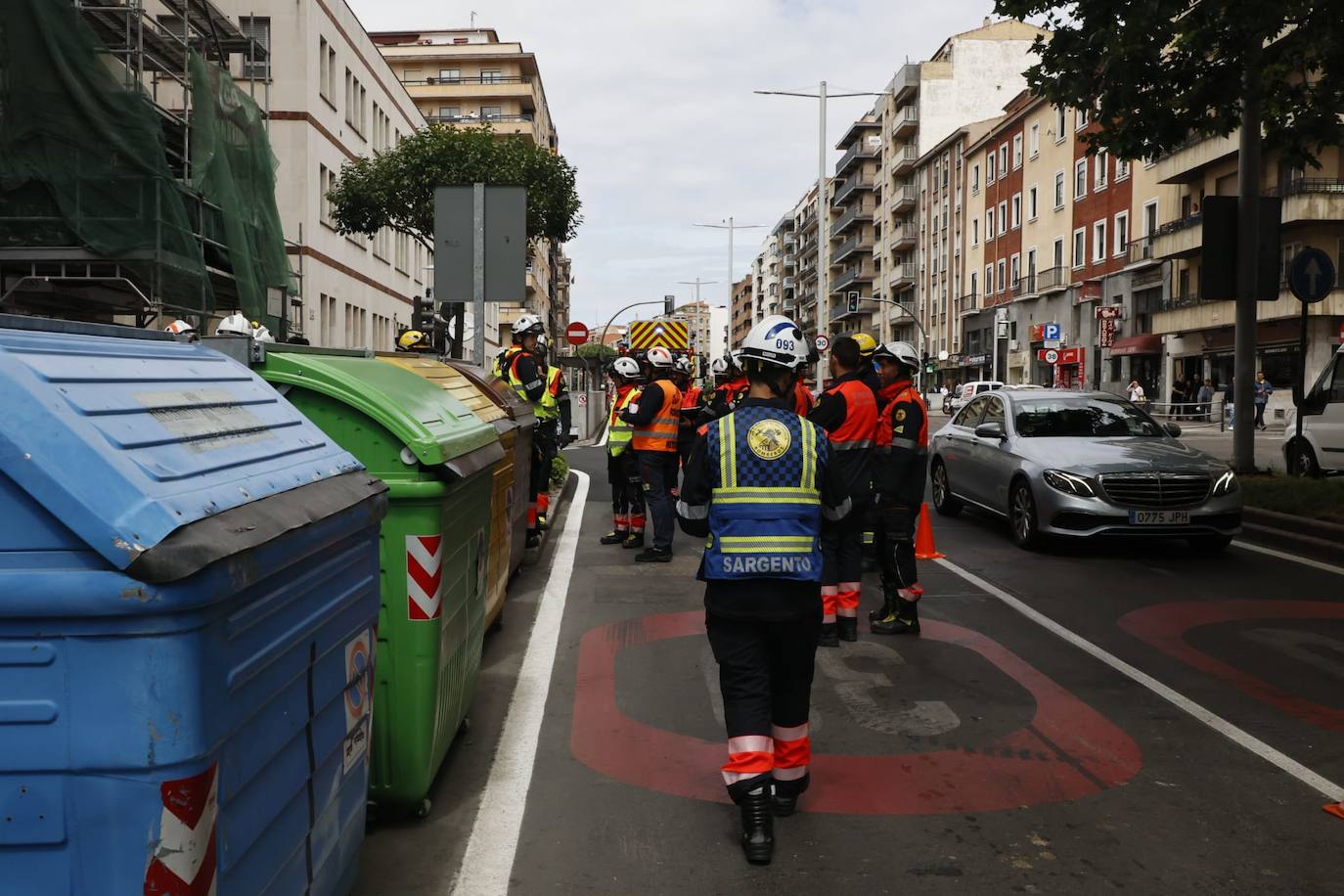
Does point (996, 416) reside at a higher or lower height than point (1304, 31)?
lower

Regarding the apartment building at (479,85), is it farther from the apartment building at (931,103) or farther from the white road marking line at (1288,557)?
the white road marking line at (1288,557)

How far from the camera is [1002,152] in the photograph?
2596 inches

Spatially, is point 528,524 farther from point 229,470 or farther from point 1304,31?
point 1304,31

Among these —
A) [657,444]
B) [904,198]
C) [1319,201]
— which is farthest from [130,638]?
[904,198]

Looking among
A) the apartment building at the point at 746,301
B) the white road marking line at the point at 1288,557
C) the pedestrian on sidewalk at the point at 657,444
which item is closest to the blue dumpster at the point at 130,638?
the pedestrian on sidewalk at the point at 657,444

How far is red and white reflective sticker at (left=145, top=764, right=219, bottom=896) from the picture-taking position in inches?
84.4

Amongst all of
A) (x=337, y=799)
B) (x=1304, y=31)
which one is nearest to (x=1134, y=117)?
(x=1304, y=31)

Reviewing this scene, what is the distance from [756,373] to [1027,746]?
223cm

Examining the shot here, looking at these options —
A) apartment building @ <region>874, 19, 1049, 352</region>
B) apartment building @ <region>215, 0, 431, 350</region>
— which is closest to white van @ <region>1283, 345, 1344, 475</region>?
apartment building @ <region>215, 0, 431, 350</region>

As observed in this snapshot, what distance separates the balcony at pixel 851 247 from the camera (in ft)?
325

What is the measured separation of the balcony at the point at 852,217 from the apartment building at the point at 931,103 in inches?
310

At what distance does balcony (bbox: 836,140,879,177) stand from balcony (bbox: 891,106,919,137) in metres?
8.92

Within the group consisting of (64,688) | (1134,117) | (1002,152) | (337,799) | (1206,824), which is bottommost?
(1206,824)

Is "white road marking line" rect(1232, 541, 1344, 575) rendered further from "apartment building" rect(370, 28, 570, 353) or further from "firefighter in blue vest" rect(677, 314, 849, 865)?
"apartment building" rect(370, 28, 570, 353)
